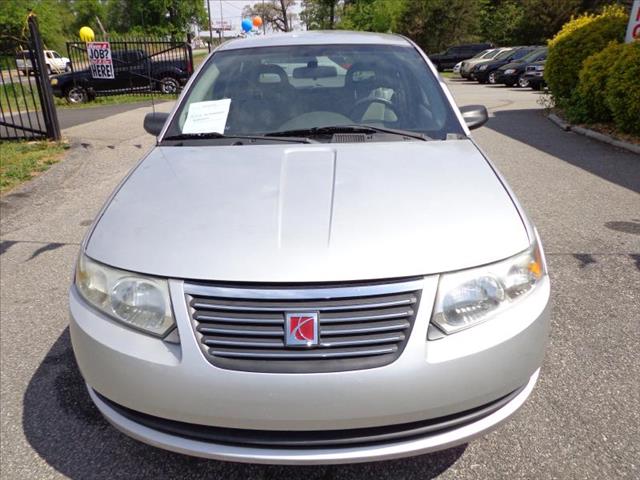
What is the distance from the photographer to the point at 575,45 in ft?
34.4

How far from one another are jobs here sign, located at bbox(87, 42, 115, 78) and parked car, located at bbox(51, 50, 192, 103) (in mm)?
6063

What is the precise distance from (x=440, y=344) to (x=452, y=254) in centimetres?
31

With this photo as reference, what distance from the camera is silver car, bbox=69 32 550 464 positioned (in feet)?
5.17

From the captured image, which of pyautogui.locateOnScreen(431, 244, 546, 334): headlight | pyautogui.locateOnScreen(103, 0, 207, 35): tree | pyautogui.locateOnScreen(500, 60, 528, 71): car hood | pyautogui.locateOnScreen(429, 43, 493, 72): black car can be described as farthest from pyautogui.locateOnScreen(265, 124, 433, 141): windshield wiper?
pyautogui.locateOnScreen(103, 0, 207, 35): tree

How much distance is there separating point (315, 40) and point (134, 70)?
646 inches

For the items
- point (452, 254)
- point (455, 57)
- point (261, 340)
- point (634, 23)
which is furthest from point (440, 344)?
point (455, 57)

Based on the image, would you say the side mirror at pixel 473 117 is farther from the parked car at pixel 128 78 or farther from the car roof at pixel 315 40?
the parked car at pixel 128 78

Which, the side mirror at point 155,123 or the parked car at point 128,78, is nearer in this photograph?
the side mirror at point 155,123

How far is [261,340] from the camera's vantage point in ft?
5.23

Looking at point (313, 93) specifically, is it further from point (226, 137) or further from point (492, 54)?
point (492, 54)

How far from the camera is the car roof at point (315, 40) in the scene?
11.0 ft

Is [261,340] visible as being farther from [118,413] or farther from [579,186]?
[579,186]

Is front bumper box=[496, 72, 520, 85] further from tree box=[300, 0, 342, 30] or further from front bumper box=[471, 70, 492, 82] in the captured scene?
tree box=[300, 0, 342, 30]

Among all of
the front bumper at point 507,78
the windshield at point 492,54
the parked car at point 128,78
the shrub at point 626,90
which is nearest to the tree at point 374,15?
the windshield at point 492,54
